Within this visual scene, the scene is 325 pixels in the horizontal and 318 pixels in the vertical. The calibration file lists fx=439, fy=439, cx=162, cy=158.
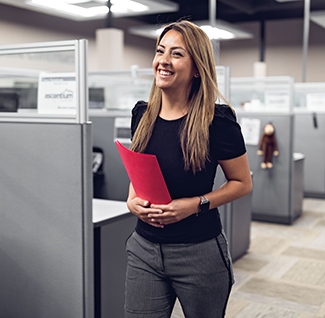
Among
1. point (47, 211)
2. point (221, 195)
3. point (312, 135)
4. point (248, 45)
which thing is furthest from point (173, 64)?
point (248, 45)

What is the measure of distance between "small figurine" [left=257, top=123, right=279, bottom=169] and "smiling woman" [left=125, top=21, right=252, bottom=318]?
2.80 meters

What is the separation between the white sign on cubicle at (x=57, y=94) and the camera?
168 cm

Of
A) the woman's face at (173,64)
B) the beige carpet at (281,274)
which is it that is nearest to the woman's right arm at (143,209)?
the woman's face at (173,64)

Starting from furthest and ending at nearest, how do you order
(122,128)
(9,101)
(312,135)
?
(312,135)
(122,128)
(9,101)

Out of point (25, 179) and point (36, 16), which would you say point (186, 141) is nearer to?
point (25, 179)

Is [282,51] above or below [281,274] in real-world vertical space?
above

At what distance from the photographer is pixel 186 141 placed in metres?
1.03

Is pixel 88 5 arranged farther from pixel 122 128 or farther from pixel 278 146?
pixel 122 128

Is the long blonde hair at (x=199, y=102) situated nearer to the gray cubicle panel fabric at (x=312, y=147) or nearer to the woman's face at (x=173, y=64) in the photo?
the woman's face at (x=173, y=64)

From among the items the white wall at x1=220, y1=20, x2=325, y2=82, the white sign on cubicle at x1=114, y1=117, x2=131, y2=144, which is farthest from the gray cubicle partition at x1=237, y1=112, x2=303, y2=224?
the white wall at x1=220, y1=20, x2=325, y2=82

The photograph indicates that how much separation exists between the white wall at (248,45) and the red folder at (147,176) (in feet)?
23.3

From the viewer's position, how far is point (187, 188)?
105cm

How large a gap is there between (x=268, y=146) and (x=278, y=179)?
1.07 ft

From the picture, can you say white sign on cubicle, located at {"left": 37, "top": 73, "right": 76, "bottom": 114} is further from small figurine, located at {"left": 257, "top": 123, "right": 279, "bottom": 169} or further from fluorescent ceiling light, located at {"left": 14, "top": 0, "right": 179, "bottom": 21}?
fluorescent ceiling light, located at {"left": 14, "top": 0, "right": 179, "bottom": 21}
